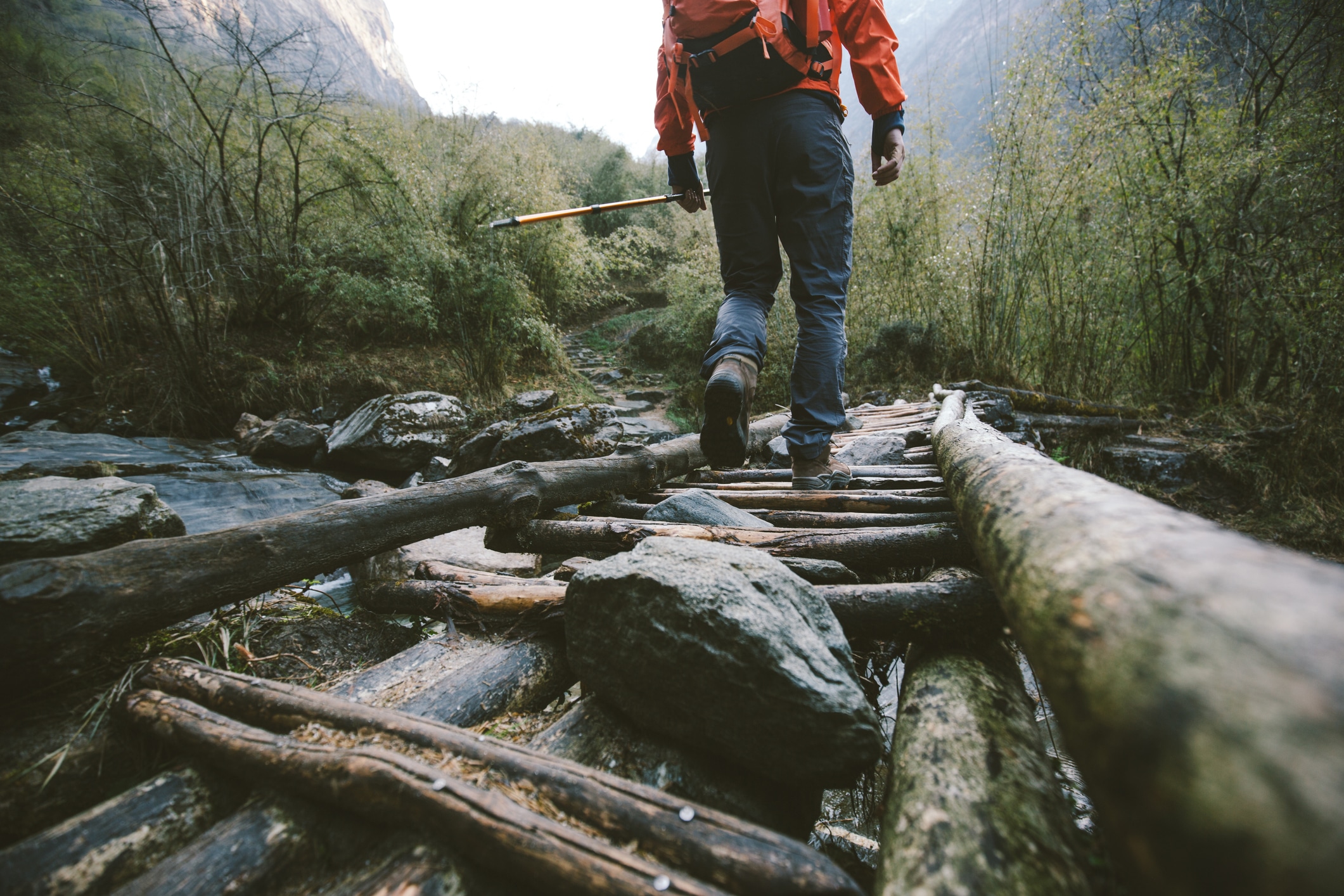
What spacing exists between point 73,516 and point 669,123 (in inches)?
106

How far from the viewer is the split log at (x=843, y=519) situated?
6.00 feet

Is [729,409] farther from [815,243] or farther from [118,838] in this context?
[118,838]

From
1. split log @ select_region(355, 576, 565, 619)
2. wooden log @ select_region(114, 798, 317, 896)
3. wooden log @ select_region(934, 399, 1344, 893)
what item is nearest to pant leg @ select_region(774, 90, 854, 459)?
split log @ select_region(355, 576, 565, 619)

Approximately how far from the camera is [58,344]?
6480mm

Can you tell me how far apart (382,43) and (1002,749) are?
57.6 m

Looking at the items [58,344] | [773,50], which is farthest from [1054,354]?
[58,344]

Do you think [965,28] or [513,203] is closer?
[513,203]

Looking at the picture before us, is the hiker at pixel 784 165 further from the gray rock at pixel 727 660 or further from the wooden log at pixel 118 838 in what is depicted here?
the wooden log at pixel 118 838

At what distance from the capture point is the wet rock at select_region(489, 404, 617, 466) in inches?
161

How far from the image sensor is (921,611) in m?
1.14

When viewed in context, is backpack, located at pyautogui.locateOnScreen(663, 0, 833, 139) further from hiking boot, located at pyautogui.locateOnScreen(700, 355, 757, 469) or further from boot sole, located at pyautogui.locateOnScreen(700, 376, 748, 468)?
boot sole, located at pyautogui.locateOnScreen(700, 376, 748, 468)

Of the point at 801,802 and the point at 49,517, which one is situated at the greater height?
the point at 49,517

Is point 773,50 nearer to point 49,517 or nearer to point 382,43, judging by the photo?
point 49,517

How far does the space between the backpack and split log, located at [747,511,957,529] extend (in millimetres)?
1845
